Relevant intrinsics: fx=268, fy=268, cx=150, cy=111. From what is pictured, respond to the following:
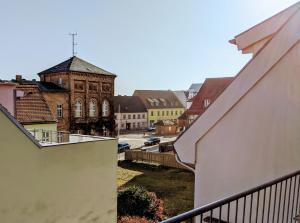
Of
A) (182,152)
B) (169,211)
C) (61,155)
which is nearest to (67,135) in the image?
(61,155)

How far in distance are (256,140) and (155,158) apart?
2082 cm

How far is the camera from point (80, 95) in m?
29.6

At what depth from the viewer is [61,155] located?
8.50 m

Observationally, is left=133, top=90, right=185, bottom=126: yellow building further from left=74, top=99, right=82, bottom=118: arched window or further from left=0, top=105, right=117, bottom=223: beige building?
left=0, top=105, right=117, bottom=223: beige building

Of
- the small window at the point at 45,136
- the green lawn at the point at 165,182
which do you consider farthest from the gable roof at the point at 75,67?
the small window at the point at 45,136

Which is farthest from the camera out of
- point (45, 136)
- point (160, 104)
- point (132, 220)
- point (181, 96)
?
point (181, 96)

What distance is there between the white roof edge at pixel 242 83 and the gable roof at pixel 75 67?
25773 mm

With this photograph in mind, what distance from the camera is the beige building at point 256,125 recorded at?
3717 millimetres

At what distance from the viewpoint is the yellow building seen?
57.7 metres

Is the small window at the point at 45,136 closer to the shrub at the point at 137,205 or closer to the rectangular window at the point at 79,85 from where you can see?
the shrub at the point at 137,205

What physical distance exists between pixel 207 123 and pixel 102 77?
93.6 ft

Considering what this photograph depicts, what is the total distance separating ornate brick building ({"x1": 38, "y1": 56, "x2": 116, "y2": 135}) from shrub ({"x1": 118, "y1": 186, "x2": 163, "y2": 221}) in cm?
1675

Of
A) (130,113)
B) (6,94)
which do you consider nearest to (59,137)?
(6,94)

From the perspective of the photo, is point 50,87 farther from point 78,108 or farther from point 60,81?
point 78,108
